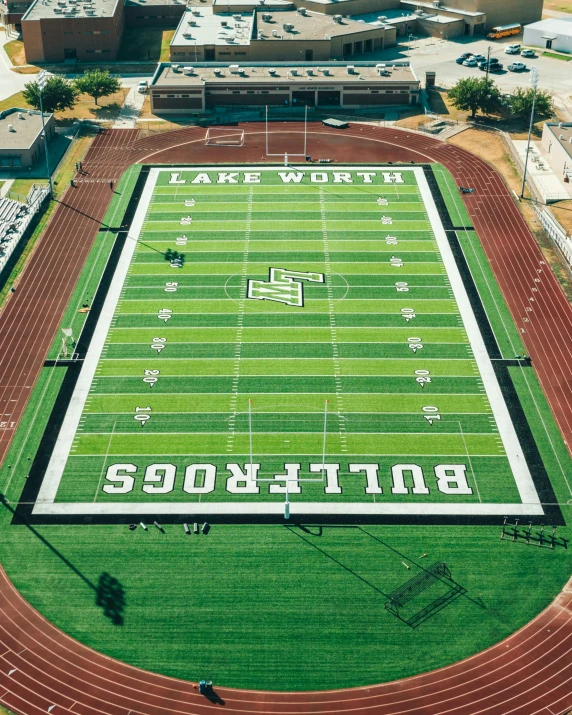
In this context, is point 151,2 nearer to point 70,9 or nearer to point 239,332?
point 70,9

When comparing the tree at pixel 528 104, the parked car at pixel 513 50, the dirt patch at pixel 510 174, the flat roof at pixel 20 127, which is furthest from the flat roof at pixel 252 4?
the dirt patch at pixel 510 174

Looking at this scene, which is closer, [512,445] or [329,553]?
[329,553]

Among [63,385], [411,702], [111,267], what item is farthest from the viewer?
[111,267]

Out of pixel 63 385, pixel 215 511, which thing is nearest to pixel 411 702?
pixel 215 511

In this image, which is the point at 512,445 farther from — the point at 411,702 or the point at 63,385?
the point at 63,385

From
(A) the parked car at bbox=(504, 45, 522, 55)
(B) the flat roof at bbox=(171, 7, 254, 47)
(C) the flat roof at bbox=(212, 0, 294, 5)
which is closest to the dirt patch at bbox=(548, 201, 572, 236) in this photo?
(A) the parked car at bbox=(504, 45, 522, 55)

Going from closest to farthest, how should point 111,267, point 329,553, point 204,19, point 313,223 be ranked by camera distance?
1. point 329,553
2. point 111,267
3. point 313,223
4. point 204,19

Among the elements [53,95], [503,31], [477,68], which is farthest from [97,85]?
[503,31]
